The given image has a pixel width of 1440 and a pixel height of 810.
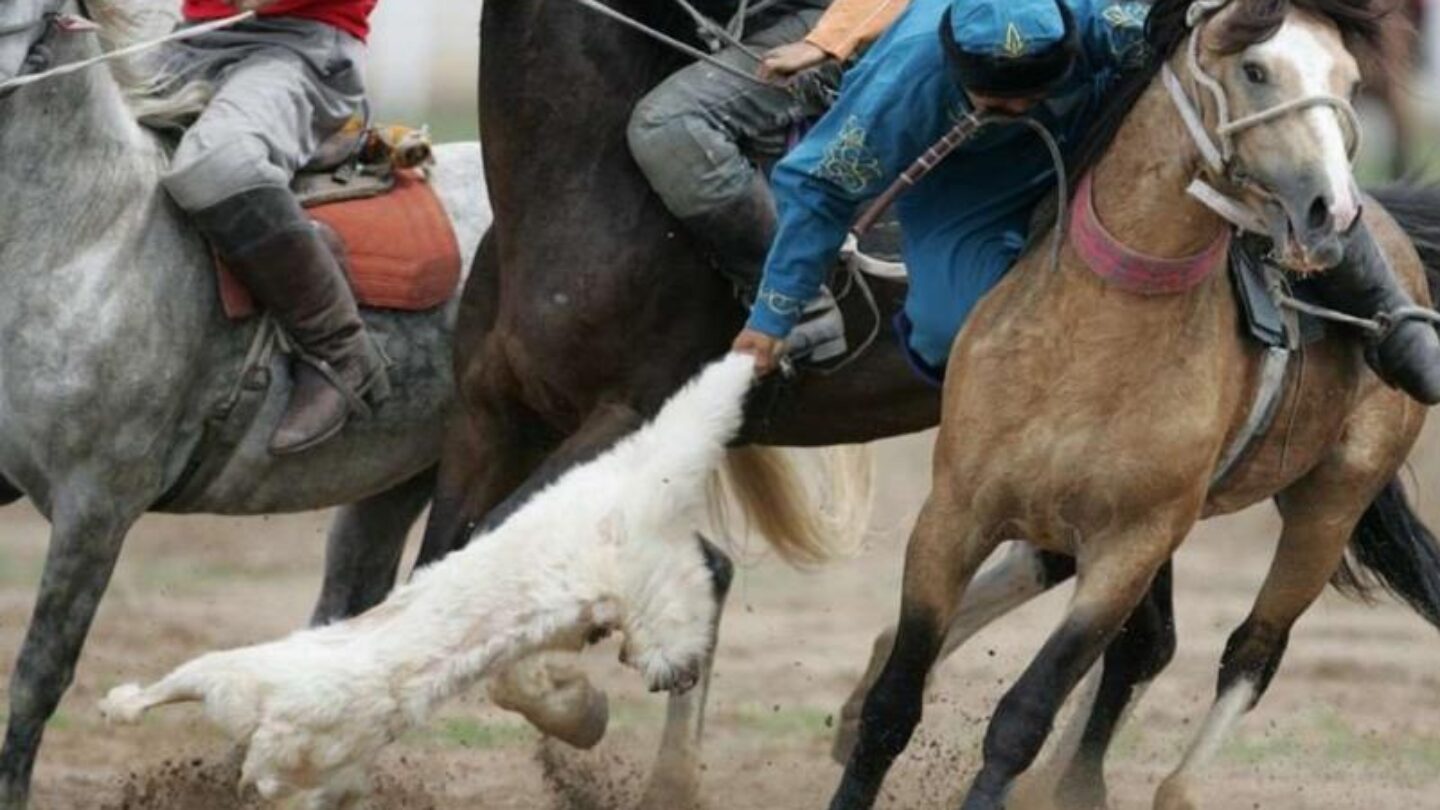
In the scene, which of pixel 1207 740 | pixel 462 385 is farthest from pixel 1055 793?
pixel 462 385

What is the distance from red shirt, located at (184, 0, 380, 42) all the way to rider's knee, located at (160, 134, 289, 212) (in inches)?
16.3

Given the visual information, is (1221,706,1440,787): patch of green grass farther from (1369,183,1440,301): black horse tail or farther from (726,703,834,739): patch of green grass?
(1369,183,1440,301): black horse tail

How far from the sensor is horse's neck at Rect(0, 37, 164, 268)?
7035 mm

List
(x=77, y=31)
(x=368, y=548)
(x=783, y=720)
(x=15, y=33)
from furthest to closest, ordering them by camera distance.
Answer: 1. (x=783, y=720)
2. (x=368, y=548)
3. (x=77, y=31)
4. (x=15, y=33)

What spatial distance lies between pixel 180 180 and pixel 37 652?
1.07m

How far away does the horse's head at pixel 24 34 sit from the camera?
6.92 m

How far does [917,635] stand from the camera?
600cm

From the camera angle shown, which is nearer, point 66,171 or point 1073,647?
point 1073,647

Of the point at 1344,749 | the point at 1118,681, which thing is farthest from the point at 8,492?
the point at 1344,749

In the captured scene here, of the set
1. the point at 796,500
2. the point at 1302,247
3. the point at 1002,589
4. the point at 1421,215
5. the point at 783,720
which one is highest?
the point at 1302,247

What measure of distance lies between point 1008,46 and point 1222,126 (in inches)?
16.5

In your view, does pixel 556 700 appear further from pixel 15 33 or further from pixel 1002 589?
pixel 15 33

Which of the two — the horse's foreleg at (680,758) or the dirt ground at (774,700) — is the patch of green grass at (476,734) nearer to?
the dirt ground at (774,700)

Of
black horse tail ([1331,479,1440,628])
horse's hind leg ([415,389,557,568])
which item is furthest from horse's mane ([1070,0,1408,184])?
black horse tail ([1331,479,1440,628])
